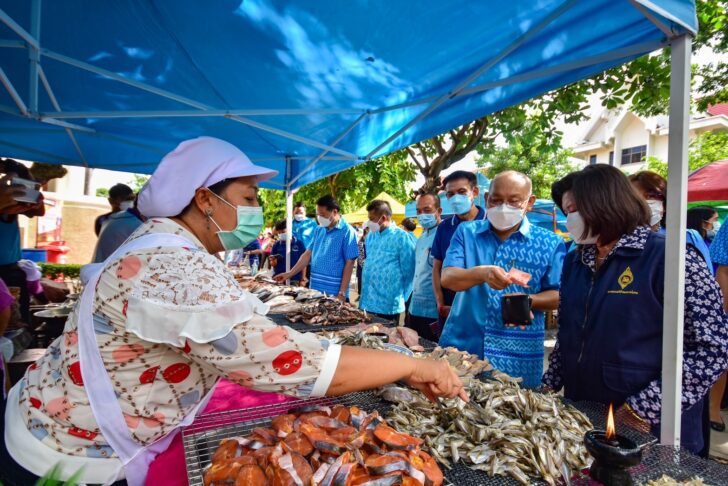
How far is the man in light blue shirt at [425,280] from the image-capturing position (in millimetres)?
4797

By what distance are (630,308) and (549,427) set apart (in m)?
0.71

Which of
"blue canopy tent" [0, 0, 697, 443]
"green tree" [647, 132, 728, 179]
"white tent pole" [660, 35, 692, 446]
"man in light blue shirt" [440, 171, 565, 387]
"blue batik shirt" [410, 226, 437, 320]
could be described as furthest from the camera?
"green tree" [647, 132, 728, 179]

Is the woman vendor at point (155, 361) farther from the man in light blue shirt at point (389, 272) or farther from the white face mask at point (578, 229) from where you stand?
the man in light blue shirt at point (389, 272)

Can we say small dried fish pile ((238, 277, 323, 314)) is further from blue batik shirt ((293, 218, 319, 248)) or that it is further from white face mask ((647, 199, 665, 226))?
blue batik shirt ((293, 218, 319, 248))

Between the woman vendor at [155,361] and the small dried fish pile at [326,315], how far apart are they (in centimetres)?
218

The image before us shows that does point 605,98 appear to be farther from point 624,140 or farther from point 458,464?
point 624,140

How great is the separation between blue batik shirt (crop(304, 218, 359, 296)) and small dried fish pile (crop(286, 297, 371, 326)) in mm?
2004

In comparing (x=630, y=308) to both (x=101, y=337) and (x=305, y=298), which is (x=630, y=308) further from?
(x=305, y=298)

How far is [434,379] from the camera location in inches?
58.9

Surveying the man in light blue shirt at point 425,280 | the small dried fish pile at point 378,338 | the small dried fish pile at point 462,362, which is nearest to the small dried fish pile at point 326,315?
the small dried fish pile at point 378,338

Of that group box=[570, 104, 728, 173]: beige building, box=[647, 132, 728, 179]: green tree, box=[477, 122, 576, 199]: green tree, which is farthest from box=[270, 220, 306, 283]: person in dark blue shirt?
box=[570, 104, 728, 173]: beige building

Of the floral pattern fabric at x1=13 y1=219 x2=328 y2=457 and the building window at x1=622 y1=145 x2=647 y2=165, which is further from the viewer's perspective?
the building window at x1=622 y1=145 x2=647 y2=165

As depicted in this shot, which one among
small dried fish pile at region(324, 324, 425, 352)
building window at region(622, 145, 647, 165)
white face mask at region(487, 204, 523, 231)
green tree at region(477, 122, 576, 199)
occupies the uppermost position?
building window at region(622, 145, 647, 165)

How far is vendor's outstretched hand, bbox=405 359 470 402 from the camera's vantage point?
1.49 metres
